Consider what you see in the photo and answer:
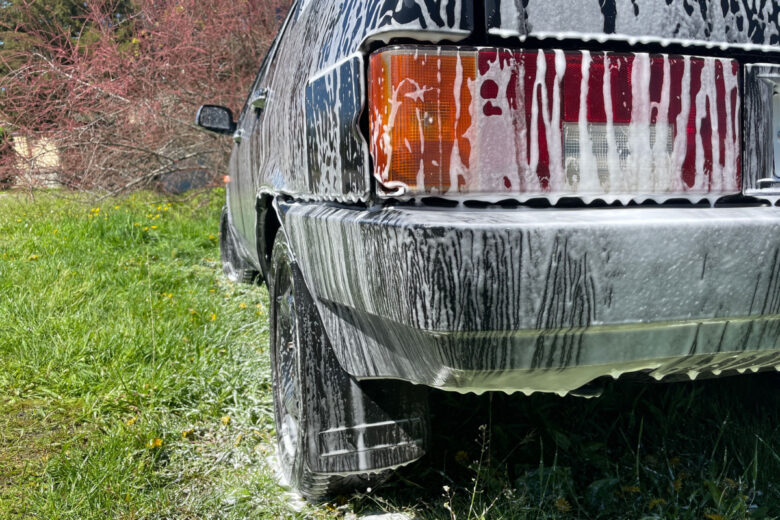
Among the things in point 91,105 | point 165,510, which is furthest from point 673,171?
point 91,105

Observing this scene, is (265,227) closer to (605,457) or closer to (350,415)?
(350,415)

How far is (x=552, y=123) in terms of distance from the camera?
50.6 inches

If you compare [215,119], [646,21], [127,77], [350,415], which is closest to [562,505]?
[350,415]

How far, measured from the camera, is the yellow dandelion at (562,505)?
74.4 inches

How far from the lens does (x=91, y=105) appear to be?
6.87 m

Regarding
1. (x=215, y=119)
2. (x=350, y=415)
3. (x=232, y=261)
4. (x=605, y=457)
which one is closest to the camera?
(x=350, y=415)

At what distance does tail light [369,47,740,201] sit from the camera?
124cm

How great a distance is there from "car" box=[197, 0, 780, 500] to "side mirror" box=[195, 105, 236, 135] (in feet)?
7.50

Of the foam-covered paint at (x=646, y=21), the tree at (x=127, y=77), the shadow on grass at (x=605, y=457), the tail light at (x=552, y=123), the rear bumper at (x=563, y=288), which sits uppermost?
the tree at (x=127, y=77)

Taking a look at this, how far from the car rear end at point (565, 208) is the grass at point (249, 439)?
73 centimetres

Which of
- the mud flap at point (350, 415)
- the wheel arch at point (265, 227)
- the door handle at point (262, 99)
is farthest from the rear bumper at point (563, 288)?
the door handle at point (262, 99)

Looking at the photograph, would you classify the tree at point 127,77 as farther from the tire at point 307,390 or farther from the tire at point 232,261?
the tire at point 307,390

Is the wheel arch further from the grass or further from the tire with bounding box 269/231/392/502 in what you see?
the grass

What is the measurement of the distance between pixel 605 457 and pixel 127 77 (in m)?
6.17
